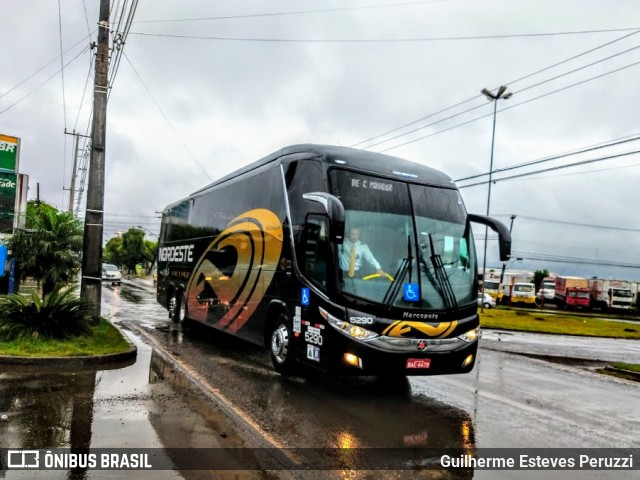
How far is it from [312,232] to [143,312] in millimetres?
13700

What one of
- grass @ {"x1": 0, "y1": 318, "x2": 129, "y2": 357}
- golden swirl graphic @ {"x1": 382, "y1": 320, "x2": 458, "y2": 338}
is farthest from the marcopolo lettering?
golden swirl graphic @ {"x1": 382, "y1": 320, "x2": 458, "y2": 338}

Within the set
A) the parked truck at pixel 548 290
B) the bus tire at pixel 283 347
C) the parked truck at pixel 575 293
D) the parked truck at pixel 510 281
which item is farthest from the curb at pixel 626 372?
the parked truck at pixel 548 290

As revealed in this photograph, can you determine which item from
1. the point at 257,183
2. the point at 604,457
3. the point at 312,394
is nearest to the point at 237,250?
the point at 257,183

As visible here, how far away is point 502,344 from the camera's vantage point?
16.3 m

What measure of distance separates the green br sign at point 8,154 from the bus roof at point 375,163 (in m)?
10.0

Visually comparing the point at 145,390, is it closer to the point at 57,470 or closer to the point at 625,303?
the point at 57,470

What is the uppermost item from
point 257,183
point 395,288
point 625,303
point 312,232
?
point 257,183

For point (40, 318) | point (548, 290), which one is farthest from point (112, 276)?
point (548, 290)

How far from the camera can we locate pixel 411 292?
752cm

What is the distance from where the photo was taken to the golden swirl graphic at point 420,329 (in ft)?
23.8

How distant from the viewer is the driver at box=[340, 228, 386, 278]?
7.54 metres

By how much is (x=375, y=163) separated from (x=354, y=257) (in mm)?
1747

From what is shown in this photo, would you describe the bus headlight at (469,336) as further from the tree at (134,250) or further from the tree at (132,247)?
the tree at (132,247)

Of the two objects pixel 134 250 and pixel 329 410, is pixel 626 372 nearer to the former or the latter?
pixel 329 410
